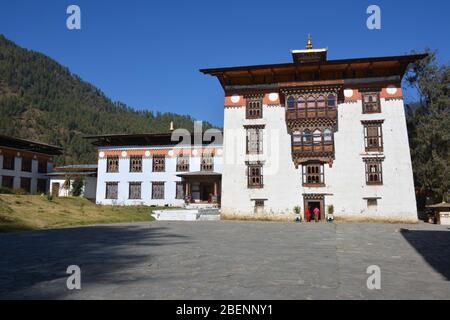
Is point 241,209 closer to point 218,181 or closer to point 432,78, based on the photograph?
point 218,181

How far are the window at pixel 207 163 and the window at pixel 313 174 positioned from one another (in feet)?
48.5

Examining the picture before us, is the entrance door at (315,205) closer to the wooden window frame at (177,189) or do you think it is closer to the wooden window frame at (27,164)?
the wooden window frame at (177,189)

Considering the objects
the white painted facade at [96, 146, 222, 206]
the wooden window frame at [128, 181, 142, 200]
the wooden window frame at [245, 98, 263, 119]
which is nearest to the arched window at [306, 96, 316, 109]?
the wooden window frame at [245, 98, 263, 119]

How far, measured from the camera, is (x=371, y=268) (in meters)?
8.88

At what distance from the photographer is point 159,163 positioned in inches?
1742

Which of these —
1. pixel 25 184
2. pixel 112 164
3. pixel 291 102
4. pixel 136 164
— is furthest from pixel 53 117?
pixel 291 102

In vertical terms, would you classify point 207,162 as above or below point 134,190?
above

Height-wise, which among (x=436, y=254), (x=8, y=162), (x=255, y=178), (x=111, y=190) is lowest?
(x=436, y=254)

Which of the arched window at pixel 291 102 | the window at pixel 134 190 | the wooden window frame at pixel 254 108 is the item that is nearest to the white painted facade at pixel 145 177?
the window at pixel 134 190

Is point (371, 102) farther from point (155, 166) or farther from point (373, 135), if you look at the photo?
point (155, 166)

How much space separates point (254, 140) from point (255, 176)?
10.1ft

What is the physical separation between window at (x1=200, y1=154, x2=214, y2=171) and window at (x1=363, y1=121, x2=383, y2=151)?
18.4 metres

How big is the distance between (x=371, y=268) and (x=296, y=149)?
2194cm

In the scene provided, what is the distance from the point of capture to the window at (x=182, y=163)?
43.6 m
